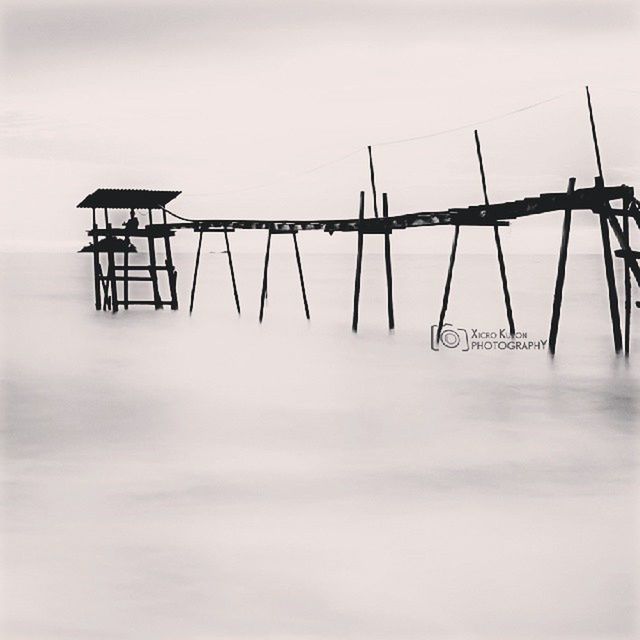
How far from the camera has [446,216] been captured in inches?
609

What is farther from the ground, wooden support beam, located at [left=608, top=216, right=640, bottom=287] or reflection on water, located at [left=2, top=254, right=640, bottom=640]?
wooden support beam, located at [left=608, top=216, right=640, bottom=287]

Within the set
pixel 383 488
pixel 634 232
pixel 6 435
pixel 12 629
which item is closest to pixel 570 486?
pixel 383 488

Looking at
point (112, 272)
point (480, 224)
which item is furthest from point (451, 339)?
point (112, 272)

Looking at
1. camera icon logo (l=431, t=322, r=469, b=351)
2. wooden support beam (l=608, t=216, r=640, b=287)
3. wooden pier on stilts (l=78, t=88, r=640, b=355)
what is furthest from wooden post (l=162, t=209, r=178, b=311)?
wooden support beam (l=608, t=216, r=640, b=287)

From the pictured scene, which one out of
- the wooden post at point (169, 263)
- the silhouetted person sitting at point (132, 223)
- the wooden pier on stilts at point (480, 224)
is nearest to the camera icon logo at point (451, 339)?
A: the wooden pier on stilts at point (480, 224)

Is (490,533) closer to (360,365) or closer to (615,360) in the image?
(360,365)

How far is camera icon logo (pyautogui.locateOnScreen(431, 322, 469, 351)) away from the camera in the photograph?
1648 cm

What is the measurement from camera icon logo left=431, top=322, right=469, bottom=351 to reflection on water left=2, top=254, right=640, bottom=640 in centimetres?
168

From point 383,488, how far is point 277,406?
142 inches

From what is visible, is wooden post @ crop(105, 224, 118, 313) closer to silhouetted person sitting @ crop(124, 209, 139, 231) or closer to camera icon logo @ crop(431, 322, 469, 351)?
silhouetted person sitting @ crop(124, 209, 139, 231)

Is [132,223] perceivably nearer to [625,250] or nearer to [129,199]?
[129,199]

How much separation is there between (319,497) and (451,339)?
37.1 feet

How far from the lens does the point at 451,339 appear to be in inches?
705

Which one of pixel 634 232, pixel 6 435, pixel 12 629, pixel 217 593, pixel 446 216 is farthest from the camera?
pixel 634 232
